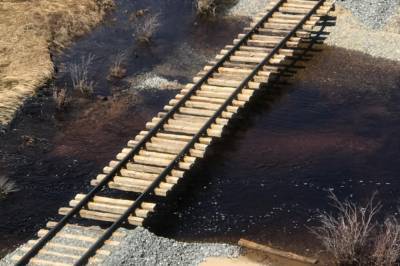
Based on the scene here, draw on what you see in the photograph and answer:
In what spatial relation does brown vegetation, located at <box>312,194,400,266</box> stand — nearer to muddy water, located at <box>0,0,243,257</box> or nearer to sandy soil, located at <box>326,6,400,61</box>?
muddy water, located at <box>0,0,243,257</box>

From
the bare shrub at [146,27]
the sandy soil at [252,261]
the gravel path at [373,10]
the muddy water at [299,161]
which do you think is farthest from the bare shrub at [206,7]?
the sandy soil at [252,261]

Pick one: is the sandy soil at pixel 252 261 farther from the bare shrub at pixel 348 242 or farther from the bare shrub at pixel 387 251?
the bare shrub at pixel 387 251

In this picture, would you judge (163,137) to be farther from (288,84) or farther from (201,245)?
(288,84)

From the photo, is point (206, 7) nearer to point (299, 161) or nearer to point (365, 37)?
point (365, 37)

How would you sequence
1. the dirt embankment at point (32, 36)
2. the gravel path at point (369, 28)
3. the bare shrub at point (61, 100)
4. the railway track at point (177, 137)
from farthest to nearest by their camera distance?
the gravel path at point (369, 28), the dirt embankment at point (32, 36), the bare shrub at point (61, 100), the railway track at point (177, 137)

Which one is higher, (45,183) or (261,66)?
(261,66)

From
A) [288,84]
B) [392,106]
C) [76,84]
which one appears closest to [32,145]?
[76,84]
